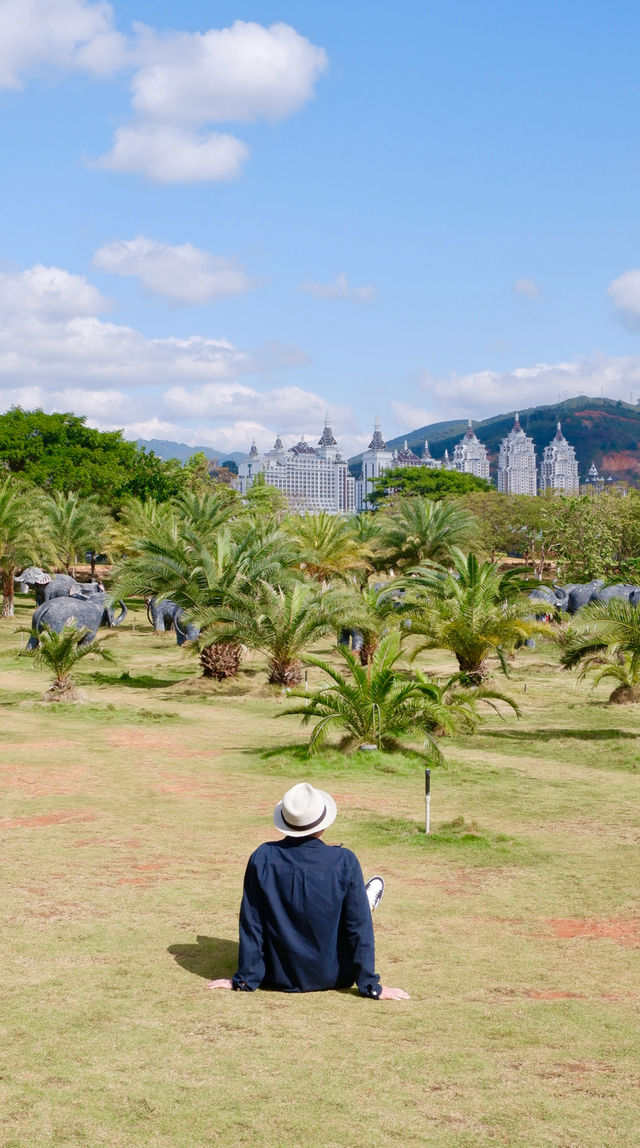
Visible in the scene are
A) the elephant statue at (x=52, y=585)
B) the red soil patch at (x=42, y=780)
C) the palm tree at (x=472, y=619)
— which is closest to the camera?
the red soil patch at (x=42, y=780)

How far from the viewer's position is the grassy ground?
4.34 metres

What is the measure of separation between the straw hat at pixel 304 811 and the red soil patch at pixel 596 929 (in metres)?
2.39

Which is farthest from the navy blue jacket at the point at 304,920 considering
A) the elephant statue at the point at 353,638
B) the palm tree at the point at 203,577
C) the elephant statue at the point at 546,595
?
the elephant statue at the point at 546,595

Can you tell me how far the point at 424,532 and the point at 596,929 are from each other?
2870 centimetres

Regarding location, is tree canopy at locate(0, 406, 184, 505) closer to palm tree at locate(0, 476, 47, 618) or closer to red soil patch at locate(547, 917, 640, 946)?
palm tree at locate(0, 476, 47, 618)

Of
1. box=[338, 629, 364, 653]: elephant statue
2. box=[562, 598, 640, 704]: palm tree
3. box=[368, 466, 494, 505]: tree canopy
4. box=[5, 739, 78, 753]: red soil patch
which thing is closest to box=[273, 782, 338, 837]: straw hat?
box=[5, 739, 78, 753]: red soil patch

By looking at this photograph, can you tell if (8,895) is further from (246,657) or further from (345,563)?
(345,563)

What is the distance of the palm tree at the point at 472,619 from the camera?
1934 centimetres

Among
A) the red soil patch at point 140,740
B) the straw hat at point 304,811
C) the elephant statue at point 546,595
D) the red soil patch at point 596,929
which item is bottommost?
the red soil patch at point 596,929

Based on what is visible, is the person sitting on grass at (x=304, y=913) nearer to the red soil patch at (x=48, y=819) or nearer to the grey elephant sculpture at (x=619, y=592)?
the red soil patch at (x=48, y=819)

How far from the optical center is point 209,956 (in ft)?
20.7

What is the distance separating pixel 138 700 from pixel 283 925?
1360 cm

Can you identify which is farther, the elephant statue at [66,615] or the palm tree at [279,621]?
the elephant statue at [66,615]

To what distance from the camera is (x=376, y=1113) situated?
14.2 ft
